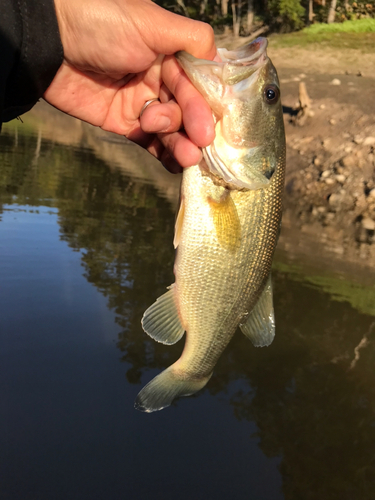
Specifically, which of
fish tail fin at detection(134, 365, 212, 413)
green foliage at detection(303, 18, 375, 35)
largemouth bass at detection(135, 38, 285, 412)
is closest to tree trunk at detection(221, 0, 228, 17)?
green foliage at detection(303, 18, 375, 35)

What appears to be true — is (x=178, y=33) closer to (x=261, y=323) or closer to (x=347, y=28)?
(x=261, y=323)

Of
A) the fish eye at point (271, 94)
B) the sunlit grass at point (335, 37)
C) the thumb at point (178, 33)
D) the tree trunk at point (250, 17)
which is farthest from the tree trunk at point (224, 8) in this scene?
the fish eye at point (271, 94)

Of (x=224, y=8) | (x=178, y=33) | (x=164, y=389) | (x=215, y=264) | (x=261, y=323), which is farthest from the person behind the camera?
(x=224, y=8)

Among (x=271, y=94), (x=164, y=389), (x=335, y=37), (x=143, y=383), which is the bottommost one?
(x=143, y=383)

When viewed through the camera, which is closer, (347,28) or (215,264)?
(215,264)

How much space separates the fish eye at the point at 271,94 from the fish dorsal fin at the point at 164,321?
1319 mm

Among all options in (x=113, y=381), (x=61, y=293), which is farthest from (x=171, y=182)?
(x=113, y=381)

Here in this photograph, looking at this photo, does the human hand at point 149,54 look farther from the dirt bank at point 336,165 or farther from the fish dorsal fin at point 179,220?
the dirt bank at point 336,165

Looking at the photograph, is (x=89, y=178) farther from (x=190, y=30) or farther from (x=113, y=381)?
(x=190, y=30)

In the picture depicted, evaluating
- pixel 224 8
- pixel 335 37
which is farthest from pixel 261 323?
pixel 224 8

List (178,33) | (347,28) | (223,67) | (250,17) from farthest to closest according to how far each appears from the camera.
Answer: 1. (250,17)
2. (347,28)
3. (178,33)
4. (223,67)

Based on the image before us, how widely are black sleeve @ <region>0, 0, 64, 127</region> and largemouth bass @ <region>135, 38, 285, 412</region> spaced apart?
0.76 metres

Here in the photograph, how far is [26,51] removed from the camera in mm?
2619

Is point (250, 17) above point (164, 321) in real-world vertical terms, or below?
below
